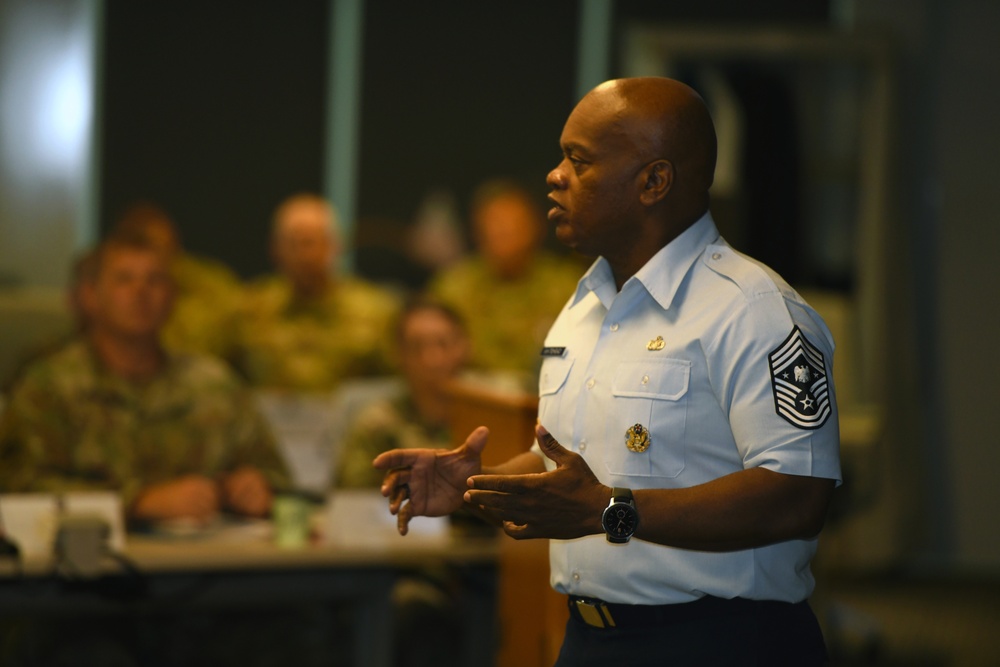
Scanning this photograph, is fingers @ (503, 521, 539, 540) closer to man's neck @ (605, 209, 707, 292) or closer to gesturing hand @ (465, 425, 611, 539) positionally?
gesturing hand @ (465, 425, 611, 539)

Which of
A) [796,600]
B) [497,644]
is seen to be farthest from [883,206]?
[796,600]

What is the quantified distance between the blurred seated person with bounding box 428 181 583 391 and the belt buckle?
13.0 feet

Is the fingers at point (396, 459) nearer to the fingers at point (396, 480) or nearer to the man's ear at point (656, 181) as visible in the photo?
the fingers at point (396, 480)

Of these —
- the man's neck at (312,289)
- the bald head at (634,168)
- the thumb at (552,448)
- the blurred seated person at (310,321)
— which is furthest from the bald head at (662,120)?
the man's neck at (312,289)

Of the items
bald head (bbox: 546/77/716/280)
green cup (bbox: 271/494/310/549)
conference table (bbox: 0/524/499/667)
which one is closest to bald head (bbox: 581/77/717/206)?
bald head (bbox: 546/77/716/280)

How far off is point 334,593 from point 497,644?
0.47 metres

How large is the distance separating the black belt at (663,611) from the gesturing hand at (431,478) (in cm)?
22

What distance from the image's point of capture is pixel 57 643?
301 centimetres

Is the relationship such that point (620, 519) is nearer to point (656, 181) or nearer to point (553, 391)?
point (553, 391)

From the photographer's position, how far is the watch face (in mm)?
1269

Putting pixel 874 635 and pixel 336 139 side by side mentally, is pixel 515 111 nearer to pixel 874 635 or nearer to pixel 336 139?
pixel 336 139

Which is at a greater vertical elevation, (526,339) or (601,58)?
(601,58)

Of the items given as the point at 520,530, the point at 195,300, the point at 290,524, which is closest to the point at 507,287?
the point at 195,300

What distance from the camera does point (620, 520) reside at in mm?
1270
